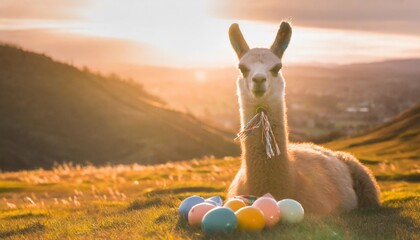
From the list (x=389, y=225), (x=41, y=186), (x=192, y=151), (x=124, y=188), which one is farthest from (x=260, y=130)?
(x=192, y=151)

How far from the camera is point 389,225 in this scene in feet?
28.1

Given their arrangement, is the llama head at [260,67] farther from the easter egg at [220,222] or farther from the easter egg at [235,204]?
the easter egg at [220,222]

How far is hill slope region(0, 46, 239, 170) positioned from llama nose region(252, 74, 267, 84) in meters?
69.5

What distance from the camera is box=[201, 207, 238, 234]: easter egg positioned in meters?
7.67

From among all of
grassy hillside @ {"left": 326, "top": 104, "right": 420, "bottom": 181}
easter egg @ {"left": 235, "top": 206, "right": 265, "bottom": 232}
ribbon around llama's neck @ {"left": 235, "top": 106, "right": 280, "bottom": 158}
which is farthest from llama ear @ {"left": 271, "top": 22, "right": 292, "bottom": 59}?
grassy hillside @ {"left": 326, "top": 104, "right": 420, "bottom": 181}

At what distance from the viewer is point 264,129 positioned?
979 cm

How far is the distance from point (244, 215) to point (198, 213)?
0.93m

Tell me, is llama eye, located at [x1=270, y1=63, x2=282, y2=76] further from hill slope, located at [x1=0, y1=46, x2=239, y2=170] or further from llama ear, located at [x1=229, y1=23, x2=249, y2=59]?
hill slope, located at [x1=0, y1=46, x2=239, y2=170]

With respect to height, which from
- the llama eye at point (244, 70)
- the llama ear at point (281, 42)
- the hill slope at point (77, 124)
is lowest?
the hill slope at point (77, 124)

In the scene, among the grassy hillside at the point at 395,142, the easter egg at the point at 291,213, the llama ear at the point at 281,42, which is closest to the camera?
the easter egg at the point at 291,213

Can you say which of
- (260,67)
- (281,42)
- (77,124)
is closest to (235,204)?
(260,67)

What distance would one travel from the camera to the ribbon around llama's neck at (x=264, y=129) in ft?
31.8

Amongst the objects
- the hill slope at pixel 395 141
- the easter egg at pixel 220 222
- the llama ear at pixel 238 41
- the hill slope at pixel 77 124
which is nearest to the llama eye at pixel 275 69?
the llama ear at pixel 238 41

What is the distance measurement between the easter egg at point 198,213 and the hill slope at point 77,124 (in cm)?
6932
